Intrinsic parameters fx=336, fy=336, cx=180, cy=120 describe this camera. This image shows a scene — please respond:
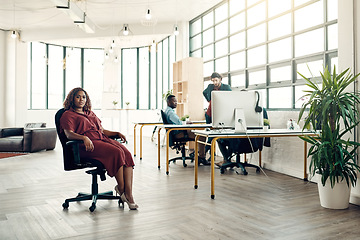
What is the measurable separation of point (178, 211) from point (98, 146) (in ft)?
3.24

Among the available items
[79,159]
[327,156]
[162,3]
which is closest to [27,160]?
[79,159]

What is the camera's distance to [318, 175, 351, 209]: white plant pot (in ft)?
10.8

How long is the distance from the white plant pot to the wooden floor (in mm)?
82

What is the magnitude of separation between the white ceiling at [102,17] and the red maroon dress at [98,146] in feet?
15.6

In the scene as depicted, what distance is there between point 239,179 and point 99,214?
2241 millimetres

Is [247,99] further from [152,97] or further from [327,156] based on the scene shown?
[152,97]

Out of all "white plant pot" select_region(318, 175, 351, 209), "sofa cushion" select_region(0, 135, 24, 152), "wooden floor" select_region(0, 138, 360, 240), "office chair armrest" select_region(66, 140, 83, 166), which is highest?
"office chair armrest" select_region(66, 140, 83, 166)

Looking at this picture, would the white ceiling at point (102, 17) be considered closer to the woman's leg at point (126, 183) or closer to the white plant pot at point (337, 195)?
the woman's leg at point (126, 183)

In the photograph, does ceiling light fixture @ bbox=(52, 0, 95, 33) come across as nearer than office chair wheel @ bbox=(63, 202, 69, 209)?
No

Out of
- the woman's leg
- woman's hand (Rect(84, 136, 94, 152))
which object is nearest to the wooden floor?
the woman's leg

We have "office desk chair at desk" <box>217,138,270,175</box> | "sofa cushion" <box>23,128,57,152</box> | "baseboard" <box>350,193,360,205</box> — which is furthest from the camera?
"sofa cushion" <box>23,128,57,152</box>

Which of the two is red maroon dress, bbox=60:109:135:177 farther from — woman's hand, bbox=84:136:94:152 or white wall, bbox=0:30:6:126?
white wall, bbox=0:30:6:126

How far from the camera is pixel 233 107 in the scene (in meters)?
3.85

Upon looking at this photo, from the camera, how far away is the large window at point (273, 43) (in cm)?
478
